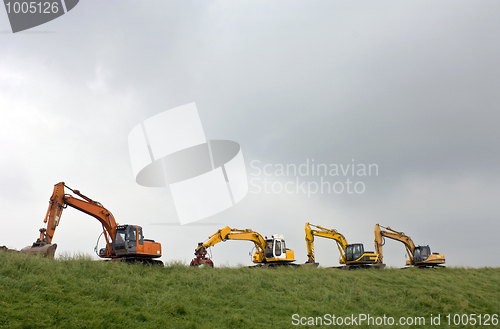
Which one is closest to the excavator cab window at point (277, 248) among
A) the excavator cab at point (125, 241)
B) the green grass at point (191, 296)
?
the green grass at point (191, 296)

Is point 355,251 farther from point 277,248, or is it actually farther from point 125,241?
point 125,241

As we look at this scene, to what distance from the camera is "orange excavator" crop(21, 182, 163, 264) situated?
923 inches

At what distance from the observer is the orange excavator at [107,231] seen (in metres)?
23.5

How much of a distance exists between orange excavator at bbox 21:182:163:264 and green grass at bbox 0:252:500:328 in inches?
68.6

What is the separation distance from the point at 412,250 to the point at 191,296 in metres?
35.4

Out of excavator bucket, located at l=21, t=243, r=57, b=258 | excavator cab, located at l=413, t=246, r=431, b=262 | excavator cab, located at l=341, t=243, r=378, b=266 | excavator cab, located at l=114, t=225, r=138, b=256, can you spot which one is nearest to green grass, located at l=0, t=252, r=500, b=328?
excavator bucket, located at l=21, t=243, r=57, b=258

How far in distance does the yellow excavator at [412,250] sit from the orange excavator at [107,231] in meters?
27.6

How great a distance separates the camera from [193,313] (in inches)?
676

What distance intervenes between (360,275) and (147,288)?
772 inches

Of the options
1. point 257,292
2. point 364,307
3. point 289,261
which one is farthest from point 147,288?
point 289,261

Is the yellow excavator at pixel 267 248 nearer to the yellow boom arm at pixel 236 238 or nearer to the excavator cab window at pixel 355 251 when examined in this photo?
the yellow boom arm at pixel 236 238

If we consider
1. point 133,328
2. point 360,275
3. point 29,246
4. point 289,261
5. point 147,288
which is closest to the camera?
point 133,328

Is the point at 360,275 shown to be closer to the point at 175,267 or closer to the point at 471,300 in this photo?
the point at 471,300

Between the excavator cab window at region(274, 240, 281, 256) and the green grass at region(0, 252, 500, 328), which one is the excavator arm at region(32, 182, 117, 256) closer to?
the green grass at region(0, 252, 500, 328)
